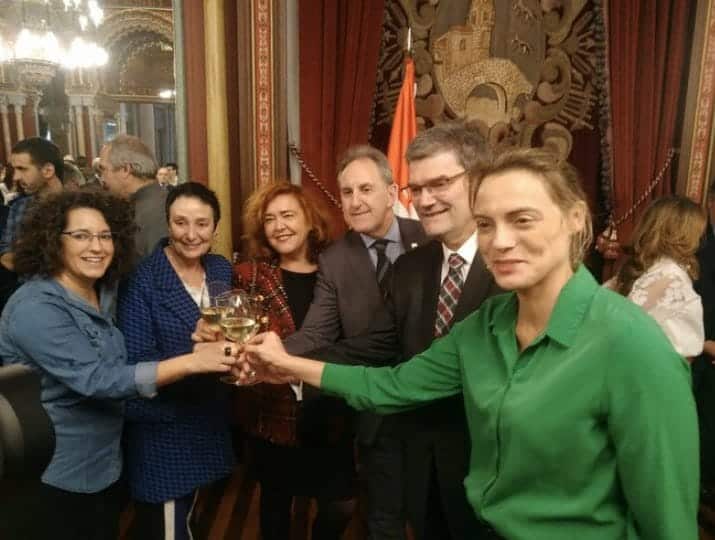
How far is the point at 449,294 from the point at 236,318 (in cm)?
60

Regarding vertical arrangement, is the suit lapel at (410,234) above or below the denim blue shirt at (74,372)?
above

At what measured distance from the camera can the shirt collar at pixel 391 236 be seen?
2.05 meters

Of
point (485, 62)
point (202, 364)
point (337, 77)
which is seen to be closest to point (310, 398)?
point (202, 364)

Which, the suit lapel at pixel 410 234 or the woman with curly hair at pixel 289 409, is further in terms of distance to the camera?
the suit lapel at pixel 410 234

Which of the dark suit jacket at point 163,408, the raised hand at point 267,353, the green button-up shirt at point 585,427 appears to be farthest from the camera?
the dark suit jacket at point 163,408

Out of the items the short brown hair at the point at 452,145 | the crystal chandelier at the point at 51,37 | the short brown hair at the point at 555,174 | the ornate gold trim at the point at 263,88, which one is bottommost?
the short brown hair at the point at 555,174

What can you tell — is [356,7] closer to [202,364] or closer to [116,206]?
[116,206]

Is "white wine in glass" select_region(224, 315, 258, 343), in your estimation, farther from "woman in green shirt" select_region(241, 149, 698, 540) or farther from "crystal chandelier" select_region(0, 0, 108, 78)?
"crystal chandelier" select_region(0, 0, 108, 78)

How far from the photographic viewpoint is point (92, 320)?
1.62 meters

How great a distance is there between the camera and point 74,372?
150 centimetres

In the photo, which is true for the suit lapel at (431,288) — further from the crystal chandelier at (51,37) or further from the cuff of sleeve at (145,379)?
the crystal chandelier at (51,37)

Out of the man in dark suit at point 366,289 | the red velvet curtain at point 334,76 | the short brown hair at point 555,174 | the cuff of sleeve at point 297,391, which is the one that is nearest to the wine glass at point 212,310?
the man in dark suit at point 366,289

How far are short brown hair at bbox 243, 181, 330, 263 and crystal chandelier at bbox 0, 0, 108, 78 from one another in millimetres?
7212

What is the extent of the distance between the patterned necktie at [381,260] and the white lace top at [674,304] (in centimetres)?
111
